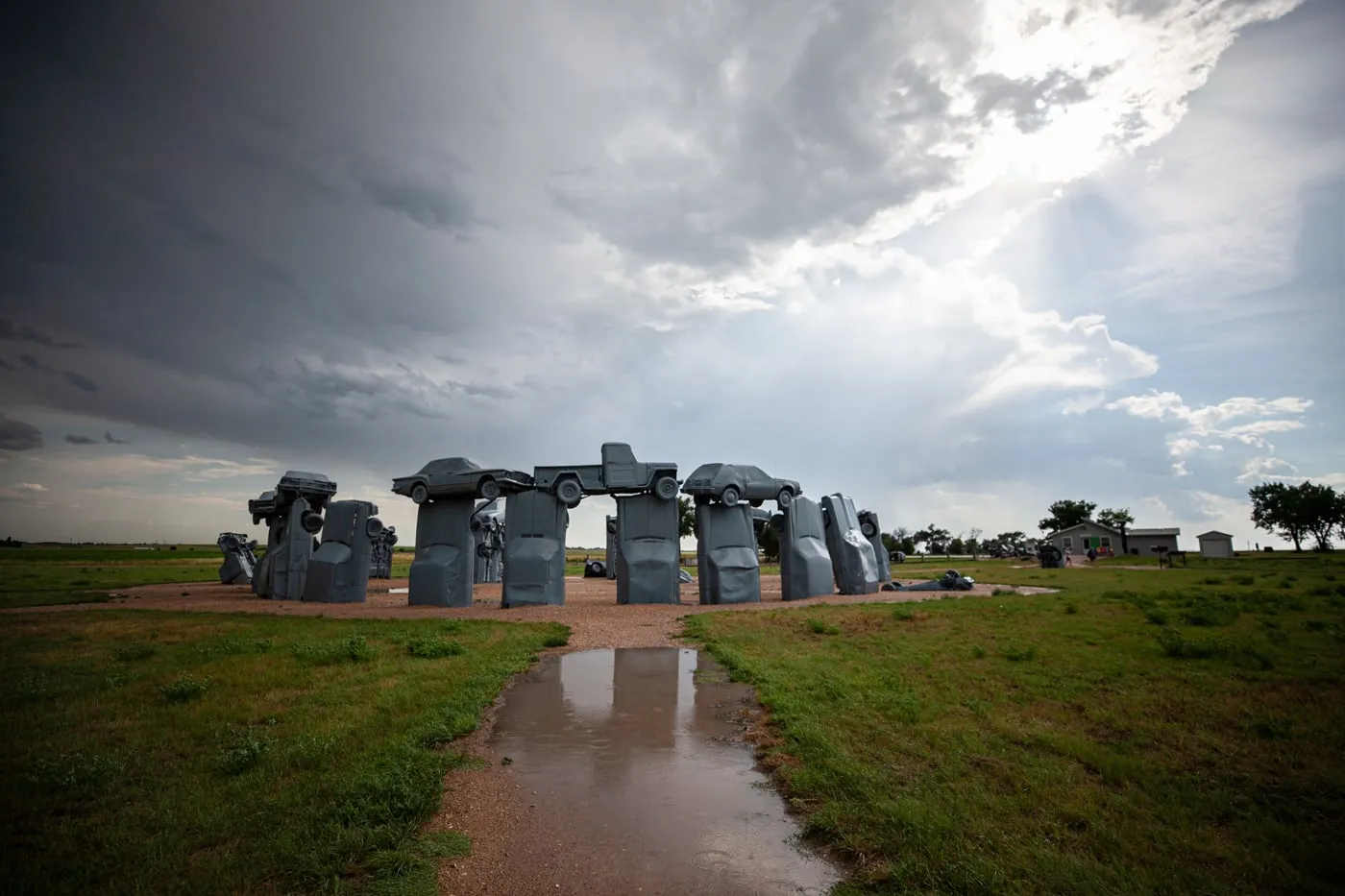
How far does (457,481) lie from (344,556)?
24.4 feet

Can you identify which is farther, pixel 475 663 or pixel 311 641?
pixel 311 641

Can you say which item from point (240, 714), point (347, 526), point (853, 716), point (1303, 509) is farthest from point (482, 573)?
point (1303, 509)

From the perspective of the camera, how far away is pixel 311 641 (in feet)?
44.6

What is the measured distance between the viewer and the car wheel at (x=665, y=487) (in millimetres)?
24578

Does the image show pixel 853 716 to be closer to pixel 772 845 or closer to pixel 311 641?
pixel 772 845

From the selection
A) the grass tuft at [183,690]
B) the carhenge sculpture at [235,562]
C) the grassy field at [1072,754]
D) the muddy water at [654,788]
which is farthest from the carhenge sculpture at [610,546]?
the grass tuft at [183,690]

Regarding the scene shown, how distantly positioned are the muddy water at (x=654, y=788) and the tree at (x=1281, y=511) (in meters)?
87.3

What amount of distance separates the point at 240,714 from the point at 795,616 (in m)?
14.1

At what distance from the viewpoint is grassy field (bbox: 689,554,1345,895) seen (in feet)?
13.6

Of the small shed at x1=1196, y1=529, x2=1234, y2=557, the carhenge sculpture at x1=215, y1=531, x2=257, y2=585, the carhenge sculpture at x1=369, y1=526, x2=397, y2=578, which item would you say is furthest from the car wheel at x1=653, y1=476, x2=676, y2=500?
the small shed at x1=1196, y1=529, x2=1234, y2=557

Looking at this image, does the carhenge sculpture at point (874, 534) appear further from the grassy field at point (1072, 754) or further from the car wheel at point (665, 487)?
the grassy field at point (1072, 754)

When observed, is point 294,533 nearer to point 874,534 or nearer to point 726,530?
point 726,530

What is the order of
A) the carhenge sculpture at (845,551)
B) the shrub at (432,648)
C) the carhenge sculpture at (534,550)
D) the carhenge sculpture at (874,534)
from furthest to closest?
the carhenge sculpture at (874,534), the carhenge sculpture at (845,551), the carhenge sculpture at (534,550), the shrub at (432,648)

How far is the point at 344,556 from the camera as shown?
27.0 m
